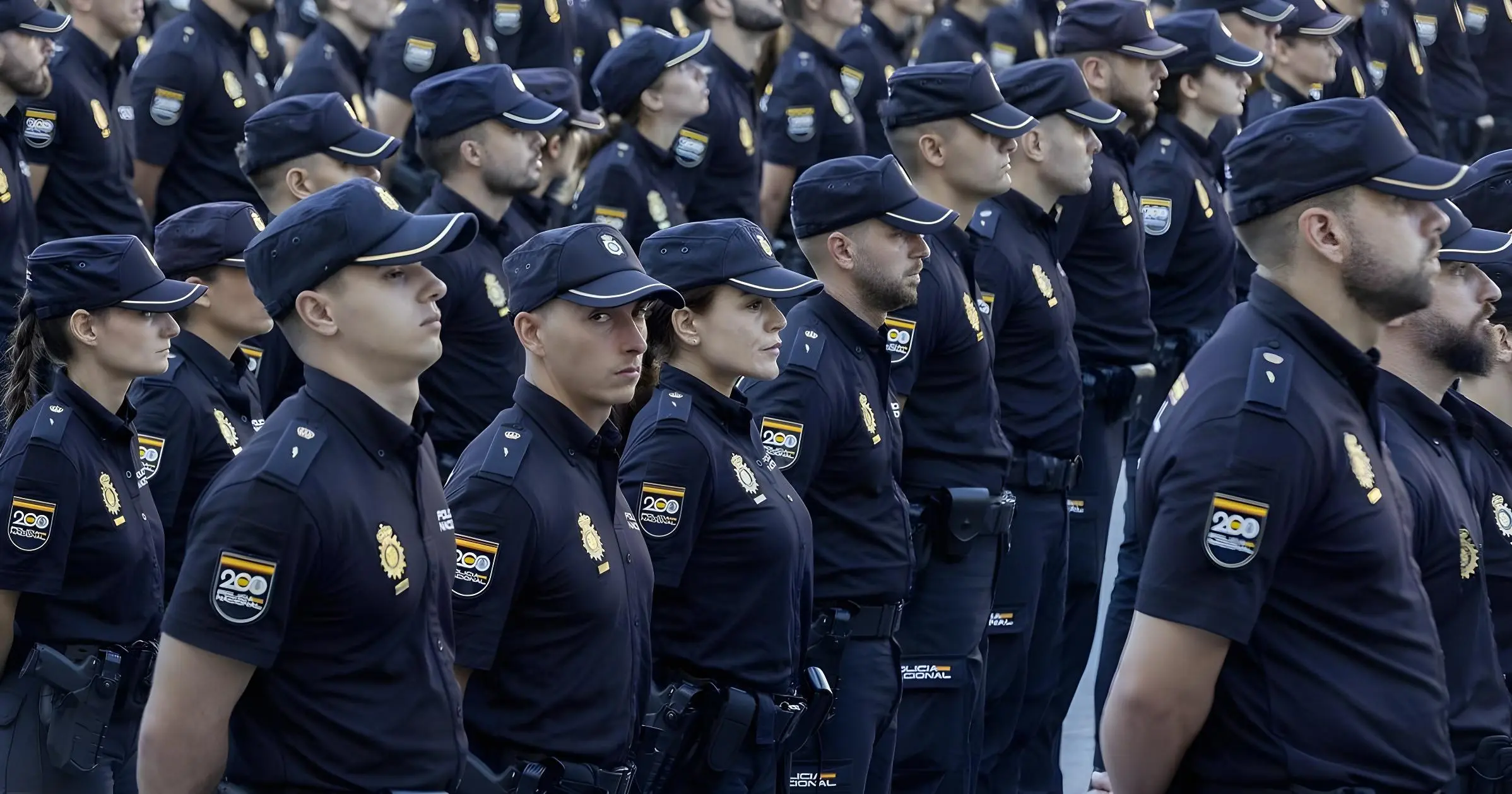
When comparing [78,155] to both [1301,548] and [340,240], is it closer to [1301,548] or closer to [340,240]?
[340,240]

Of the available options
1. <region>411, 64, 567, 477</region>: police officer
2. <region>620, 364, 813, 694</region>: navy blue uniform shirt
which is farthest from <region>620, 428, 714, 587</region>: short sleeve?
<region>411, 64, 567, 477</region>: police officer

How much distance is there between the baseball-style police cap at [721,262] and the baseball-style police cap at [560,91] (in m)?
3.20

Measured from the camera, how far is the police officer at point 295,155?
694cm

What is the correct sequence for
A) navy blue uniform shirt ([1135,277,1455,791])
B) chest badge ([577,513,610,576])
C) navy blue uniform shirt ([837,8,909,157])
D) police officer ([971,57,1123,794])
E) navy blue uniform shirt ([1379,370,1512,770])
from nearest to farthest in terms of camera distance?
navy blue uniform shirt ([1135,277,1455,791]) → navy blue uniform shirt ([1379,370,1512,770]) → chest badge ([577,513,610,576]) → police officer ([971,57,1123,794]) → navy blue uniform shirt ([837,8,909,157])

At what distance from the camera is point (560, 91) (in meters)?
8.48

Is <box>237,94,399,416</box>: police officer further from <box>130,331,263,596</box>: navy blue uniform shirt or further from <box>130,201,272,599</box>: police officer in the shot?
<box>130,331,263,596</box>: navy blue uniform shirt

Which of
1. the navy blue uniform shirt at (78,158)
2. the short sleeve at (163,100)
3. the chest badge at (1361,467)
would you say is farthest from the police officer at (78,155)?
the chest badge at (1361,467)

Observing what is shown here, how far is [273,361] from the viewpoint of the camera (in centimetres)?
698

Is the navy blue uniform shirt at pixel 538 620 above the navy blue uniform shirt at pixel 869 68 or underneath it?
above

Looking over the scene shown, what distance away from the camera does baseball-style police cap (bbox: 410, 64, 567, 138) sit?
725 cm

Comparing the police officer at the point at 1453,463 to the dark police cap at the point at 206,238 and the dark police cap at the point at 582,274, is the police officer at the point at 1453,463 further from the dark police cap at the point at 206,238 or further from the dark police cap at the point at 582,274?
the dark police cap at the point at 206,238

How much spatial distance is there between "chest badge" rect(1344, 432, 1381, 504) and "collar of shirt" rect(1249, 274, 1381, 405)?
0.46 ft

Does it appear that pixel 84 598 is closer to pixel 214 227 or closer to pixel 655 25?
pixel 214 227

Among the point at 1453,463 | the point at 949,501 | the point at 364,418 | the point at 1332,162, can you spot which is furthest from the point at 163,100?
the point at 1332,162
